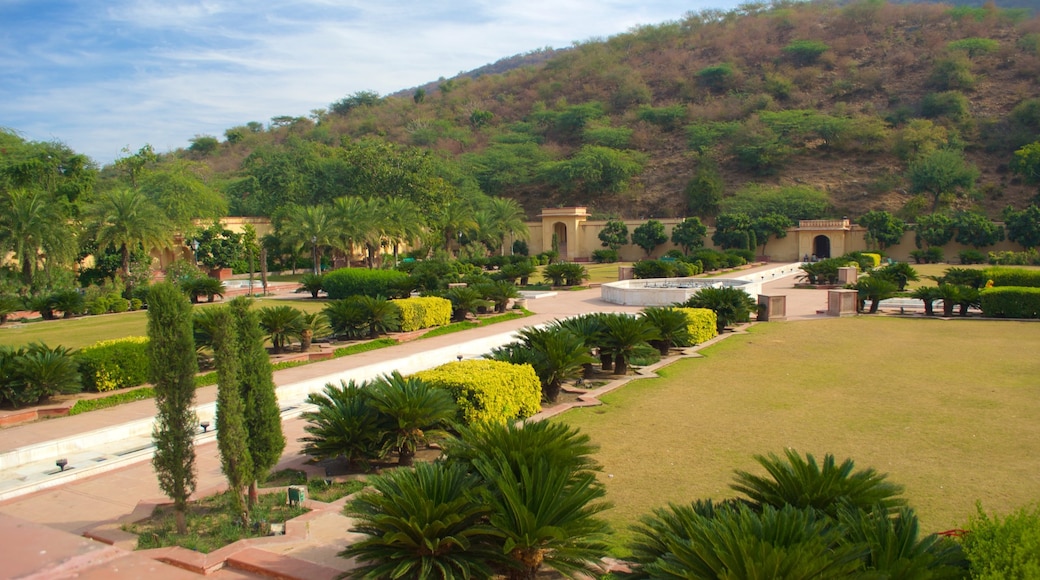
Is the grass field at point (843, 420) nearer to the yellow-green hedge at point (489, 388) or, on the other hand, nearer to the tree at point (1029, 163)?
the yellow-green hedge at point (489, 388)

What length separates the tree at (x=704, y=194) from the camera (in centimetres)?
5894

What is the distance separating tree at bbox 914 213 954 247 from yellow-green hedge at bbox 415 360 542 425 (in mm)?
43566

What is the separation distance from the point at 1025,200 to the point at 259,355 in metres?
60.8

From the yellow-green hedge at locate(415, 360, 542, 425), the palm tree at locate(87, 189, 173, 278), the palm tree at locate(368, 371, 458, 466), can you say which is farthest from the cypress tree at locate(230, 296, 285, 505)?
the palm tree at locate(87, 189, 173, 278)

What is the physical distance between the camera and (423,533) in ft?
15.8

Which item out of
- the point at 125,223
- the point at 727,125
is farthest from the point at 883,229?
the point at 125,223

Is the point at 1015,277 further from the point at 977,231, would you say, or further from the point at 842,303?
the point at 977,231

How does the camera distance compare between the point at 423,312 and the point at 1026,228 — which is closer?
the point at 423,312

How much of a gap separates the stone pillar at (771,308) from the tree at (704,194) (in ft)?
130

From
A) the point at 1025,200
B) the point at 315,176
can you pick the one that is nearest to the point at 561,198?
the point at 315,176

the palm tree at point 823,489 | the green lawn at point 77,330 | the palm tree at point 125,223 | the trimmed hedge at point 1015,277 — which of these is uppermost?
the palm tree at point 125,223

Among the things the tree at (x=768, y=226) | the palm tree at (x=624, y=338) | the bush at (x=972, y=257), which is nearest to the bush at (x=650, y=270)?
Result: the palm tree at (x=624, y=338)

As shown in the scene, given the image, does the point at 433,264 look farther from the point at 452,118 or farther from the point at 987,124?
the point at 452,118

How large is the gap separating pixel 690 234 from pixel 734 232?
2.94m
